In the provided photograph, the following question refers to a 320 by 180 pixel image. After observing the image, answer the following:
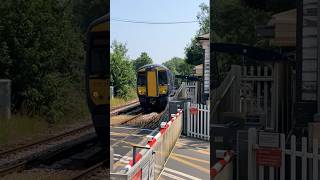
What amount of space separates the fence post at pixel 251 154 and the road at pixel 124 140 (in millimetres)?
572

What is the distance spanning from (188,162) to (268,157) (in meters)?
0.53

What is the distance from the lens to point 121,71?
7.07ft

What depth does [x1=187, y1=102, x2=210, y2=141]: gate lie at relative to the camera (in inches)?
86.7

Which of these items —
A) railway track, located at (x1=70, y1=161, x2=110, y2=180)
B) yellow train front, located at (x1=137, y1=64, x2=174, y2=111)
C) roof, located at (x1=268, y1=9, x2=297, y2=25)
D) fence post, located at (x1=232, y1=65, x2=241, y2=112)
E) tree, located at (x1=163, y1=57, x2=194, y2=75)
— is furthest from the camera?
railway track, located at (x1=70, y1=161, x2=110, y2=180)

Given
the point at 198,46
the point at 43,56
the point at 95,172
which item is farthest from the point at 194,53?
the point at 95,172

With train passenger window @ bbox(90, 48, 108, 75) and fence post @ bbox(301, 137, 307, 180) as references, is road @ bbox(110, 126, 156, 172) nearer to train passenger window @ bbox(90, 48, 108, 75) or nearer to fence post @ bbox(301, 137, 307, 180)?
train passenger window @ bbox(90, 48, 108, 75)

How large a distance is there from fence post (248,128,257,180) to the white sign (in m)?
0.03

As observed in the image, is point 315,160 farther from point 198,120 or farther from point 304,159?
point 198,120

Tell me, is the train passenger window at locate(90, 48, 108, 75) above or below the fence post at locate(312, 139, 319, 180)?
above

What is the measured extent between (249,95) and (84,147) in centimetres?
99

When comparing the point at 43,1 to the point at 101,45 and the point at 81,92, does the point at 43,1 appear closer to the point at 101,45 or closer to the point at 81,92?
the point at 101,45

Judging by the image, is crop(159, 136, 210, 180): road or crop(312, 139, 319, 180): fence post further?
crop(159, 136, 210, 180): road

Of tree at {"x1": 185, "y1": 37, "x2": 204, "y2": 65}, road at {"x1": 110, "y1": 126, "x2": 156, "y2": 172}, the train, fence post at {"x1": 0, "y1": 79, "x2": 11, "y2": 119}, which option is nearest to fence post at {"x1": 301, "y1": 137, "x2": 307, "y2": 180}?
tree at {"x1": 185, "y1": 37, "x2": 204, "y2": 65}

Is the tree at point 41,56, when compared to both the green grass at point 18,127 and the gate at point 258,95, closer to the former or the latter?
the green grass at point 18,127
